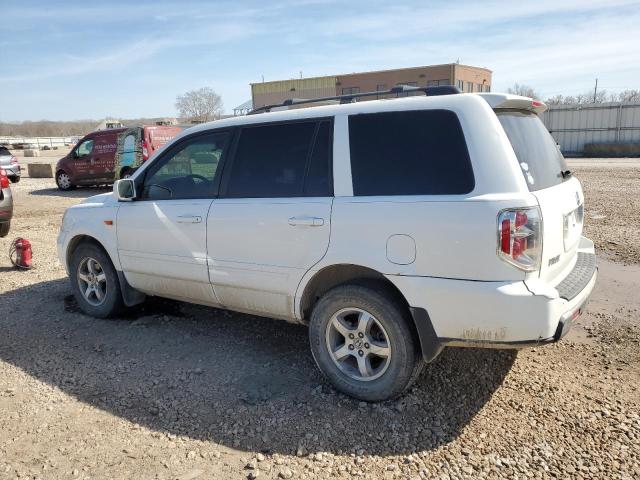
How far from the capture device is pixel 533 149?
11.2 feet

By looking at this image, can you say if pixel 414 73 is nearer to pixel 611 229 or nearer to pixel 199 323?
pixel 611 229

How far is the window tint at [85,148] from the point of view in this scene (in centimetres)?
1633

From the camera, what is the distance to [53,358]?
435 cm

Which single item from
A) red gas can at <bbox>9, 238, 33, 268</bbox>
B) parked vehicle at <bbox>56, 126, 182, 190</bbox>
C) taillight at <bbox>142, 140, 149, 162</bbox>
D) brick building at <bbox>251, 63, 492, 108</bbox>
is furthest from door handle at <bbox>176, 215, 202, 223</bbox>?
brick building at <bbox>251, 63, 492, 108</bbox>

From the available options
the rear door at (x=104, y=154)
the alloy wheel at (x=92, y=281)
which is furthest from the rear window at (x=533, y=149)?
the rear door at (x=104, y=154)

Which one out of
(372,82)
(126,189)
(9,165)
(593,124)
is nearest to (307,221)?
(126,189)

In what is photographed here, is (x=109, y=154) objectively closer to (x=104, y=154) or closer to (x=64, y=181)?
(x=104, y=154)

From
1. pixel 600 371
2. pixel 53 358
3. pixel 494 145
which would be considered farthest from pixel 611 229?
pixel 53 358

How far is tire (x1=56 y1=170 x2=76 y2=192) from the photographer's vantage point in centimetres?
1695

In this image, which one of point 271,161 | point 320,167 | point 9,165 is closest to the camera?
point 320,167

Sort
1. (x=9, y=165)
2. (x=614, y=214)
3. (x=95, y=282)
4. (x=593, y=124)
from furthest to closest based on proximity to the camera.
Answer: (x=593, y=124), (x=9, y=165), (x=614, y=214), (x=95, y=282)

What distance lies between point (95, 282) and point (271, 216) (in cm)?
246

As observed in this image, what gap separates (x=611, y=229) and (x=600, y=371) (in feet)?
19.1

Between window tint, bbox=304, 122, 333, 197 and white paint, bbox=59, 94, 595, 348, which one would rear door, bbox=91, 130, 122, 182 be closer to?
white paint, bbox=59, 94, 595, 348
